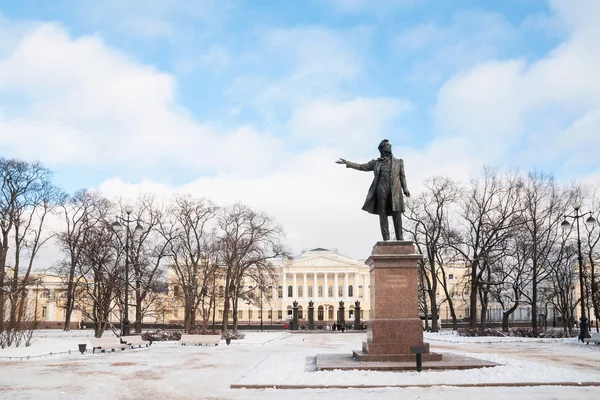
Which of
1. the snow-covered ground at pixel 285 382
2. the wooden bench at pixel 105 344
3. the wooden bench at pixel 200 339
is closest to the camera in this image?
the snow-covered ground at pixel 285 382

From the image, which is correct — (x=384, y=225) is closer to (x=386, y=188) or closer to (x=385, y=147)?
(x=386, y=188)

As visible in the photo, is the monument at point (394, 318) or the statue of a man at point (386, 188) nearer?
the monument at point (394, 318)

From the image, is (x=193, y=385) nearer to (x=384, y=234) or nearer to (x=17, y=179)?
(x=384, y=234)

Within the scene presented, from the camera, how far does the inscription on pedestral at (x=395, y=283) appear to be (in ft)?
50.0

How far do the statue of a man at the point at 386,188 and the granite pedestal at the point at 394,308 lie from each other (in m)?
0.96

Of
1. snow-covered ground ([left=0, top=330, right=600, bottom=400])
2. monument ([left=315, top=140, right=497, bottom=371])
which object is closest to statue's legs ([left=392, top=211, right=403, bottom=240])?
monument ([left=315, top=140, right=497, bottom=371])

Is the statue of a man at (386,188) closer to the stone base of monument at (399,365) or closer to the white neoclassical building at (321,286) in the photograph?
the stone base of monument at (399,365)

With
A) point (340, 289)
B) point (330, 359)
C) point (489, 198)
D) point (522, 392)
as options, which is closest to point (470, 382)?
point (522, 392)

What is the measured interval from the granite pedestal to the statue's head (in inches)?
109

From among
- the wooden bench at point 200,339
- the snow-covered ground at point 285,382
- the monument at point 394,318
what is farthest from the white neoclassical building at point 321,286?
the monument at point 394,318

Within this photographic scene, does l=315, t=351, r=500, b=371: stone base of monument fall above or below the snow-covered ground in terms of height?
above

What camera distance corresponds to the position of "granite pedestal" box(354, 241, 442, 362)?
49.1ft

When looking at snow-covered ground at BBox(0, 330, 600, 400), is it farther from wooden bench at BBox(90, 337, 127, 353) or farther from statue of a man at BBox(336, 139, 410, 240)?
wooden bench at BBox(90, 337, 127, 353)

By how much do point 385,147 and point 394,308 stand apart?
4.57m
